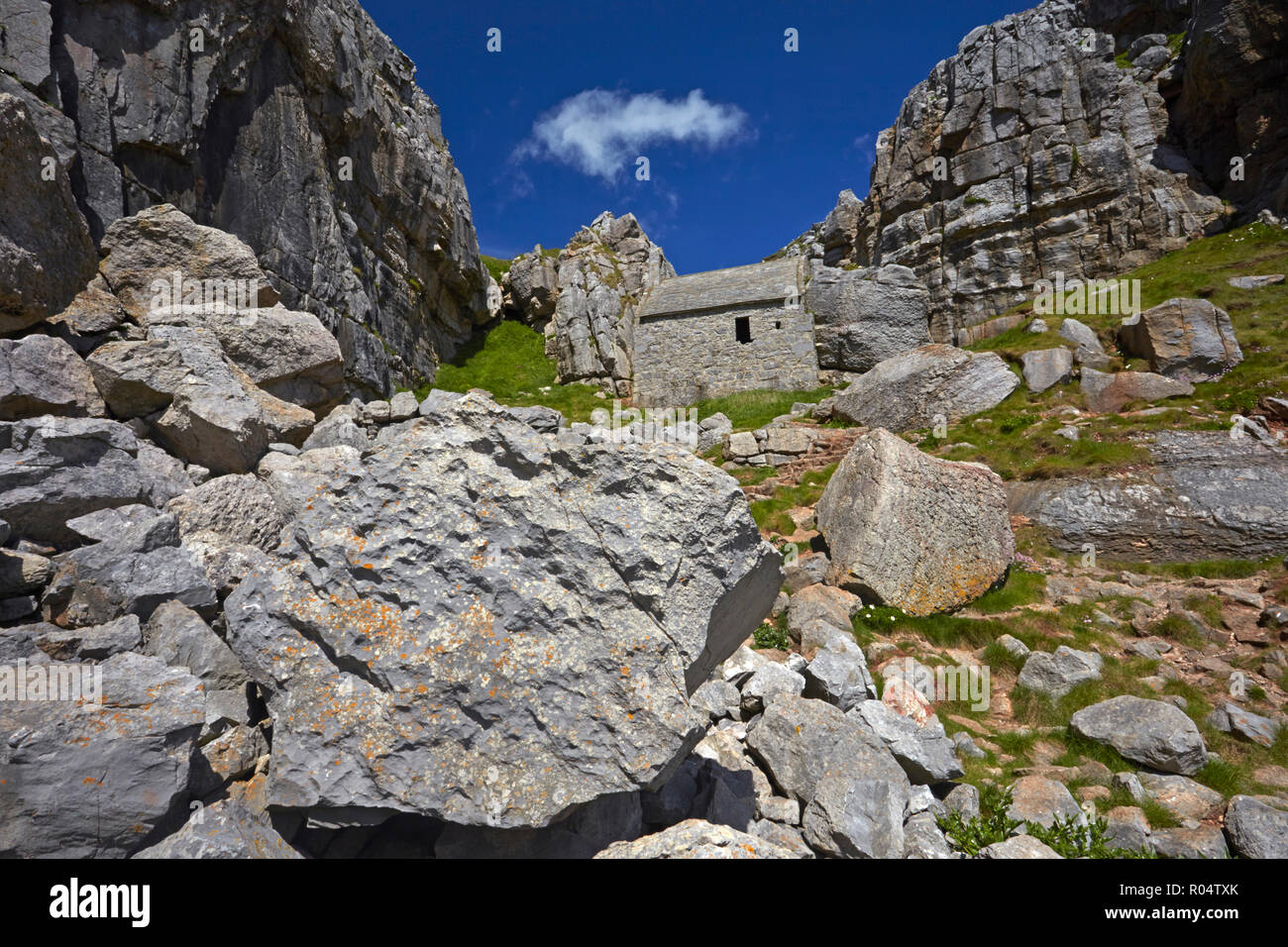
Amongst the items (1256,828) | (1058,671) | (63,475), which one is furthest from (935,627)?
(63,475)

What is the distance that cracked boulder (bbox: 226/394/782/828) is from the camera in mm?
4016

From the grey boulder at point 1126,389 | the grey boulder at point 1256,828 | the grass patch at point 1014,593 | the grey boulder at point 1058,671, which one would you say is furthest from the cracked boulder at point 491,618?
the grey boulder at point 1126,389

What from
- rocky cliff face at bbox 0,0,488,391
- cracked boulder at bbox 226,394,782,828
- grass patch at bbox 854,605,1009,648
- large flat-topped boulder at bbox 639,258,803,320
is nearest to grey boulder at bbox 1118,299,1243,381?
grass patch at bbox 854,605,1009,648

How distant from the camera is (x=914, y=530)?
422 inches

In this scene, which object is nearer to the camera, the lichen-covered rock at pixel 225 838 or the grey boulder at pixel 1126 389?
the lichen-covered rock at pixel 225 838

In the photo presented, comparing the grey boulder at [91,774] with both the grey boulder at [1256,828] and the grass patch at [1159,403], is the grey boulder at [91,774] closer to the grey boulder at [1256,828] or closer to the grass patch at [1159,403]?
the grey boulder at [1256,828]

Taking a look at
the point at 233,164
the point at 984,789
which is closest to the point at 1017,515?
the point at 984,789

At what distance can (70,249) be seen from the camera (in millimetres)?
9570

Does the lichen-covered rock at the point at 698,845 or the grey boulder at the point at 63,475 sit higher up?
the grey boulder at the point at 63,475

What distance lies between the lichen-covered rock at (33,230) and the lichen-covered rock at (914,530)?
13723 millimetres

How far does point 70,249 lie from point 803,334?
1072 inches

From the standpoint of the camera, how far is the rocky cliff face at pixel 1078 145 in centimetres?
2630

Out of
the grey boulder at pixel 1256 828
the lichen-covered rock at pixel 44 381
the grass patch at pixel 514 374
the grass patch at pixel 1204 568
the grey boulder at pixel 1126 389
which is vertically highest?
the grass patch at pixel 514 374

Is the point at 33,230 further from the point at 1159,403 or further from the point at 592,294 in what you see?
the point at 592,294
